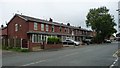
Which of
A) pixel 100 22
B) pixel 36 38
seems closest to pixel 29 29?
pixel 36 38

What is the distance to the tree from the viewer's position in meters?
92.1

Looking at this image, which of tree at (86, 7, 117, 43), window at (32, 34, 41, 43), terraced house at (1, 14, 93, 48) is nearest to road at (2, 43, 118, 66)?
terraced house at (1, 14, 93, 48)

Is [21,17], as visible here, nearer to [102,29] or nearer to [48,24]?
[48,24]

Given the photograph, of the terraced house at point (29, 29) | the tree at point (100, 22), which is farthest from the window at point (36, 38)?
the tree at point (100, 22)

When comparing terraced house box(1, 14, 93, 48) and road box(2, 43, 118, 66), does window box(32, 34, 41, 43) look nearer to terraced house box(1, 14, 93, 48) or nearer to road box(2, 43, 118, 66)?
Answer: terraced house box(1, 14, 93, 48)

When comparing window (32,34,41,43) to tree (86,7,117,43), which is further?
tree (86,7,117,43)

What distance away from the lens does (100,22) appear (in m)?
91.6

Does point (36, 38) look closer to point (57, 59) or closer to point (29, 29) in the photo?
point (29, 29)

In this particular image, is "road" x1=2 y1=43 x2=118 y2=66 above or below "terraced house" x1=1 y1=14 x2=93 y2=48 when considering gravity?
below

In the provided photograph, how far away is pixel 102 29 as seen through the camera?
307ft

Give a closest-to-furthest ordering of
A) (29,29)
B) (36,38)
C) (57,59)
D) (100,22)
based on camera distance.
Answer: (57,59) < (29,29) < (36,38) < (100,22)

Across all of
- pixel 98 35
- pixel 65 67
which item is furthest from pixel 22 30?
pixel 98 35

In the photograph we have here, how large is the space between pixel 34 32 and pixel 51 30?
10.6 m

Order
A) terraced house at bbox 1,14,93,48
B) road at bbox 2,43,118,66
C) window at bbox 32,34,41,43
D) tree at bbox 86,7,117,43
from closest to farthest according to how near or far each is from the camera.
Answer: road at bbox 2,43,118,66 → terraced house at bbox 1,14,93,48 → window at bbox 32,34,41,43 → tree at bbox 86,7,117,43
